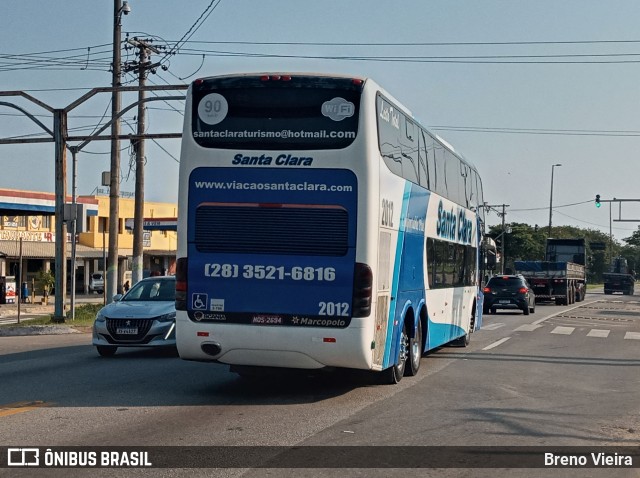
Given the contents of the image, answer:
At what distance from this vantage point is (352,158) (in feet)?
35.7

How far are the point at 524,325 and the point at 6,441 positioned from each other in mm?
21650

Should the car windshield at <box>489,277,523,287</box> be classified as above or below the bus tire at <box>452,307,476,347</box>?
above

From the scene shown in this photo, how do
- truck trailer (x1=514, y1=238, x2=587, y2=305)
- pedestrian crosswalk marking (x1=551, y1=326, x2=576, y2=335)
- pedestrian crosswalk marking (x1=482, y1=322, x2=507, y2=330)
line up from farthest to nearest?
truck trailer (x1=514, y1=238, x2=587, y2=305)
pedestrian crosswalk marking (x1=482, y1=322, x2=507, y2=330)
pedestrian crosswalk marking (x1=551, y1=326, x2=576, y2=335)

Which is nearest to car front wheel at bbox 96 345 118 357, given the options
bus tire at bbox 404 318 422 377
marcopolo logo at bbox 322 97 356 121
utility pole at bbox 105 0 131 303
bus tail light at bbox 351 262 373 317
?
bus tire at bbox 404 318 422 377

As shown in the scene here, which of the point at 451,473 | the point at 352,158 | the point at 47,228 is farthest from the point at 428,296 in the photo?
the point at 47,228

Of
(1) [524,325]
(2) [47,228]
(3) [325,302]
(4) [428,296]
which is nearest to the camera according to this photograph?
(3) [325,302]

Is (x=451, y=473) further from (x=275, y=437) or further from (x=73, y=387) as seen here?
(x=73, y=387)

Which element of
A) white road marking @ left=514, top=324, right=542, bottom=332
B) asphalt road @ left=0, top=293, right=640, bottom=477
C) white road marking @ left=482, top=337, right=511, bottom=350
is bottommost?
white road marking @ left=514, top=324, right=542, bottom=332

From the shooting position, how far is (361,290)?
35.4ft

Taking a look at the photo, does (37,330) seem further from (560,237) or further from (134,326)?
(560,237)

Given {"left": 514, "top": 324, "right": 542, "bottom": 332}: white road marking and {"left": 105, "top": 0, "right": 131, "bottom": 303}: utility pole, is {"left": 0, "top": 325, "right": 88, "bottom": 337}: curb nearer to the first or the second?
{"left": 105, "top": 0, "right": 131, "bottom": 303}: utility pole

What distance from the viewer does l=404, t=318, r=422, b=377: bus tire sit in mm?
13509

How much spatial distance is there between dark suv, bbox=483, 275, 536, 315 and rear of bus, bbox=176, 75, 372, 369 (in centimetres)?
2598

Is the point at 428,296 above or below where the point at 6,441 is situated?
above
